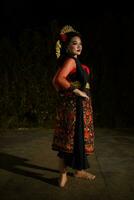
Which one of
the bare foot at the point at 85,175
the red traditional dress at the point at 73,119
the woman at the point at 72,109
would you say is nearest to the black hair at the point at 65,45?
the woman at the point at 72,109

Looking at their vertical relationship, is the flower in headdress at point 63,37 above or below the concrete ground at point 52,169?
above

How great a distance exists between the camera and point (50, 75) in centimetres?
1022

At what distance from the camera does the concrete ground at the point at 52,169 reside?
18.7ft

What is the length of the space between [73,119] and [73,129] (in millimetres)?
125

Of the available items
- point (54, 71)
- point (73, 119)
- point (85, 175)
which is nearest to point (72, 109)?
point (73, 119)

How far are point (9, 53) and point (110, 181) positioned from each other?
496cm

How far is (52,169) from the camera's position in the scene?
676cm

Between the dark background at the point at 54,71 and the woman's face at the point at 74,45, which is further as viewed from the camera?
the dark background at the point at 54,71

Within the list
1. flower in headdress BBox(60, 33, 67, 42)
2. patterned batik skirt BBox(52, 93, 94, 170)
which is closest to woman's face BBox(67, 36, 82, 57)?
flower in headdress BBox(60, 33, 67, 42)

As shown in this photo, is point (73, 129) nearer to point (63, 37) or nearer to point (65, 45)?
point (65, 45)

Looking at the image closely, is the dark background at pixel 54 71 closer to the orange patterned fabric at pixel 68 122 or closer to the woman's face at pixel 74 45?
the orange patterned fabric at pixel 68 122

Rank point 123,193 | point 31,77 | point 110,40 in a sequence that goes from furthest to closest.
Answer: point 110,40
point 31,77
point 123,193

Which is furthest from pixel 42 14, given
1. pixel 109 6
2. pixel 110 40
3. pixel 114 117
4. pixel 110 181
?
pixel 110 181

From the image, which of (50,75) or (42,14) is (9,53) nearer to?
(50,75)
